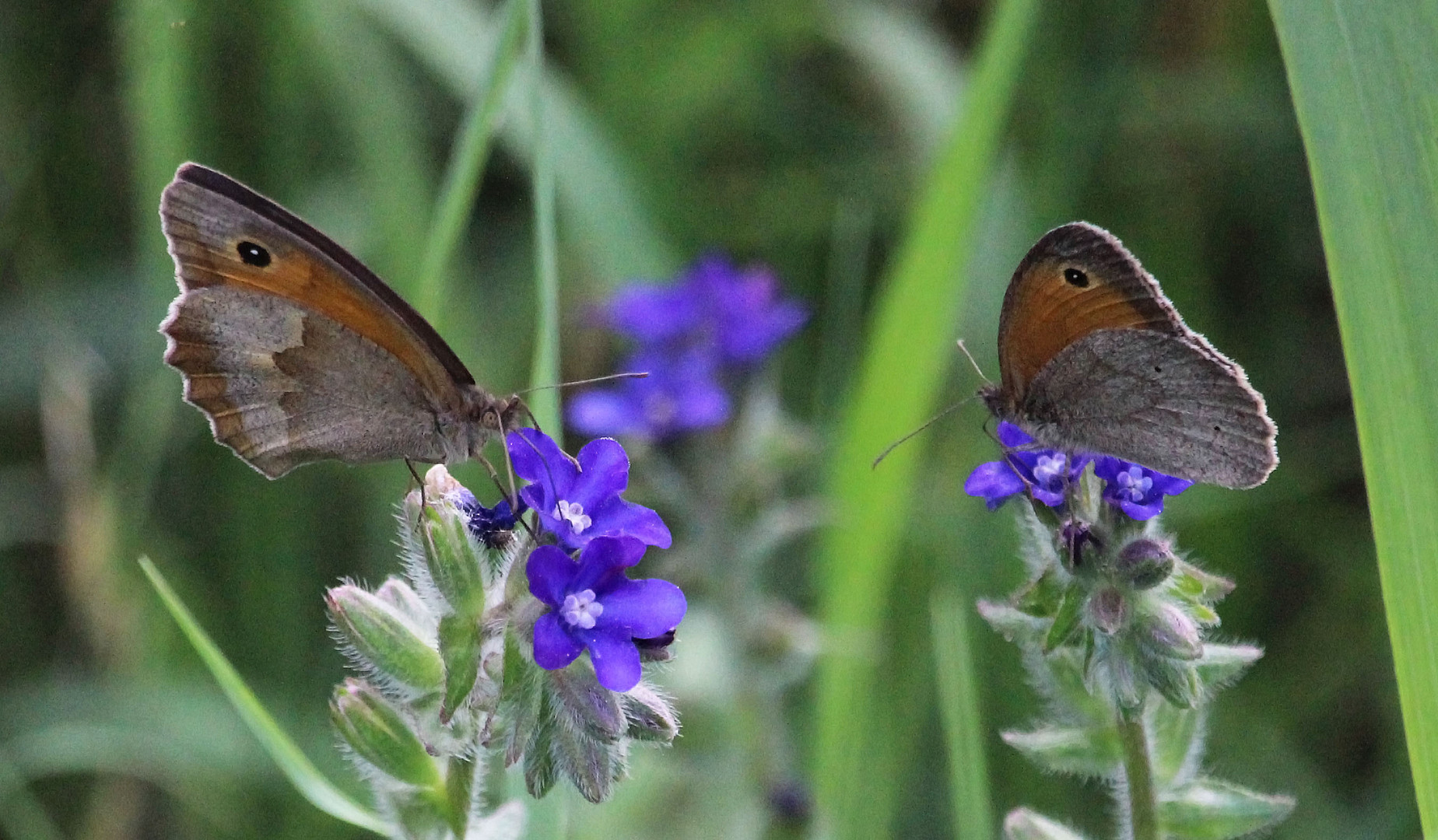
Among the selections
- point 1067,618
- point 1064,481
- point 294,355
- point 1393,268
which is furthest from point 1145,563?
point 294,355

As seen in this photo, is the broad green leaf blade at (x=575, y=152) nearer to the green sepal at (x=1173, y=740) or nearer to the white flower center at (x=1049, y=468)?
the white flower center at (x=1049, y=468)

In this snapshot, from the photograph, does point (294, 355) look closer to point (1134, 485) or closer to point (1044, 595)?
point (1044, 595)

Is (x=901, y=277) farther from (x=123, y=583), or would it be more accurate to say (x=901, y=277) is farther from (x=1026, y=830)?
(x=123, y=583)

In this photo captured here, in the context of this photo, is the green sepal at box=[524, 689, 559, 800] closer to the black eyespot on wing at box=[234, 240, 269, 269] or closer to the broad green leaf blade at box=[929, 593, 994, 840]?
the broad green leaf blade at box=[929, 593, 994, 840]

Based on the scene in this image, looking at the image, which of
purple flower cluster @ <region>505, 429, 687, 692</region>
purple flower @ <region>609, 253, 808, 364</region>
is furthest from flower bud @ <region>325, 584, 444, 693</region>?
purple flower @ <region>609, 253, 808, 364</region>

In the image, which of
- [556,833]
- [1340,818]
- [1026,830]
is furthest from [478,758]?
[1340,818]

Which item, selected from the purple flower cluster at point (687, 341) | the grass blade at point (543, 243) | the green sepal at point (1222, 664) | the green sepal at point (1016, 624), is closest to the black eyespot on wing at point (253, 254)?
the grass blade at point (543, 243)
